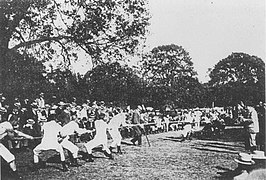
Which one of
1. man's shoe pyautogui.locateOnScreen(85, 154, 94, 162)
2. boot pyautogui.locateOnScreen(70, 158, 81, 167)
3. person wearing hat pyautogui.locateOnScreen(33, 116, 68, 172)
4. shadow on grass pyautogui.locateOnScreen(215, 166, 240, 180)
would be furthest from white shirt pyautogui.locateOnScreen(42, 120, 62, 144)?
shadow on grass pyautogui.locateOnScreen(215, 166, 240, 180)

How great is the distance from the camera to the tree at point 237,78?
37.3 metres

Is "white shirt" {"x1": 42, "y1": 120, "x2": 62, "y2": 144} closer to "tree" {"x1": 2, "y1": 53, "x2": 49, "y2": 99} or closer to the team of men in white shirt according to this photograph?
the team of men in white shirt

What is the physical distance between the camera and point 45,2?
44.5 ft

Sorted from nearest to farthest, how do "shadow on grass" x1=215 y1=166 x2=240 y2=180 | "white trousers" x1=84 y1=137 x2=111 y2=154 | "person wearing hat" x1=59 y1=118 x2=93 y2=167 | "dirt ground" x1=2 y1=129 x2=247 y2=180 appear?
"shadow on grass" x1=215 y1=166 x2=240 y2=180 → "dirt ground" x1=2 y1=129 x2=247 y2=180 → "person wearing hat" x1=59 y1=118 x2=93 y2=167 → "white trousers" x1=84 y1=137 x2=111 y2=154

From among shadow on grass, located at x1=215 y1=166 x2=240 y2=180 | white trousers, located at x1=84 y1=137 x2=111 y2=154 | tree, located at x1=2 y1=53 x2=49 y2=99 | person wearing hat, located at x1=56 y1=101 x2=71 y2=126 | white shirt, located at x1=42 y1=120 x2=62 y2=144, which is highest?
tree, located at x1=2 y1=53 x2=49 y2=99

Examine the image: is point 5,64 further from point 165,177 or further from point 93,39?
point 165,177

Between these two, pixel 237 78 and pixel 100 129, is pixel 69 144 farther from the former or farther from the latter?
pixel 237 78

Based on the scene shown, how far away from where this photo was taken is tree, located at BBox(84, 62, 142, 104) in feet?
49.9

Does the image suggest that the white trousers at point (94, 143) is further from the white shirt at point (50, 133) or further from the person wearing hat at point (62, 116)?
the white shirt at point (50, 133)

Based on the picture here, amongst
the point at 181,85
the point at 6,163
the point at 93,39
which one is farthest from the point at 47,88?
the point at 181,85

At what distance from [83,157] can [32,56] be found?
18.3 feet

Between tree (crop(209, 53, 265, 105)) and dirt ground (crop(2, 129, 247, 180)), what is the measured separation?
23.5 meters

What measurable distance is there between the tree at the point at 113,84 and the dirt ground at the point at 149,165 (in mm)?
3713

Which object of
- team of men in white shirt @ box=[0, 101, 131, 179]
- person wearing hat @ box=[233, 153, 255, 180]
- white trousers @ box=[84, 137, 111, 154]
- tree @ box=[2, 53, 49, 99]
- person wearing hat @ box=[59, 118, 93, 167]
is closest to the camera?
person wearing hat @ box=[233, 153, 255, 180]
